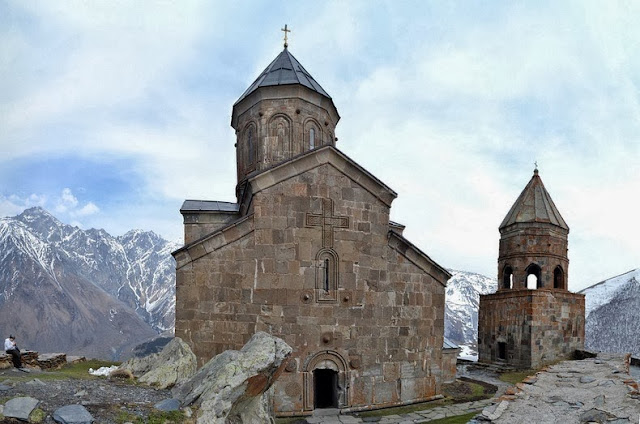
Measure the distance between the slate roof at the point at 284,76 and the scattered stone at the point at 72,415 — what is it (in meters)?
9.49

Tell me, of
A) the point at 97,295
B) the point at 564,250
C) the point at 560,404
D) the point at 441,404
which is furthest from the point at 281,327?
the point at 97,295

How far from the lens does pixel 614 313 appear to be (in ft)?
100

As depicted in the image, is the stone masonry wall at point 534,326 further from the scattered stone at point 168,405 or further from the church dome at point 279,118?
the scattered stone at point 168,405

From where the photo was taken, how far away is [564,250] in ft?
50.6

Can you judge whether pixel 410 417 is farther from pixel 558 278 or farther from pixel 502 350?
pixel 558 278

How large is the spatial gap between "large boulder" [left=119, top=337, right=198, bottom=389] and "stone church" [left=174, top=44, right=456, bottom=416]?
141cm

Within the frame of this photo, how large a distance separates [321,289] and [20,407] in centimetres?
524

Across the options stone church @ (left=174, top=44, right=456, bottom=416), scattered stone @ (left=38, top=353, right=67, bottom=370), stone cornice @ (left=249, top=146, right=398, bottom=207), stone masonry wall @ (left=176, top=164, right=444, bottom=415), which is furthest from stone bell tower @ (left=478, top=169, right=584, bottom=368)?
scattered stone @ (left=38, top=353, right=67, bottom=370)

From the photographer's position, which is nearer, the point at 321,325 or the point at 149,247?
the point at 321,325

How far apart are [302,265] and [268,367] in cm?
315

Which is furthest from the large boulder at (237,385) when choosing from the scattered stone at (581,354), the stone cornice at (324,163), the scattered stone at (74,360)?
the scattered stone at (581,354)

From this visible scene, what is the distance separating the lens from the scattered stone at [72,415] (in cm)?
371

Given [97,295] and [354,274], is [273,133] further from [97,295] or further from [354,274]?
[97,295]

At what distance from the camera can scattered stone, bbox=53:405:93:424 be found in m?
3.71
